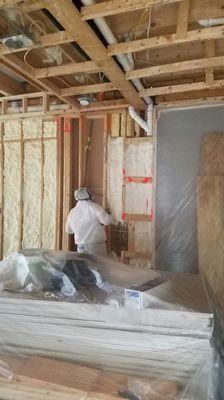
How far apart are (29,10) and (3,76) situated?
230 cm

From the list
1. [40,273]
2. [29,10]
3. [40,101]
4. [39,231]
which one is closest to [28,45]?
[29,10]

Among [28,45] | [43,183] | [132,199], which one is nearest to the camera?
[28,45]

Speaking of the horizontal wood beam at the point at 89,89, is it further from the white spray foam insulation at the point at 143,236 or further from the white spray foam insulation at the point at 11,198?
the white spray foam insulation at the point at 143,236

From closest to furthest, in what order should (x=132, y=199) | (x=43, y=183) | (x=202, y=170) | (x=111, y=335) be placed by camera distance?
(x=111, y=335) → (x=202, y=170) → (x=132, y=199) → (x=43, y=183)

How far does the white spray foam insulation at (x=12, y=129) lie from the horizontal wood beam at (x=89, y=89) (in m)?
1.42

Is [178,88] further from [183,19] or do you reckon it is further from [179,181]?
[183,19]

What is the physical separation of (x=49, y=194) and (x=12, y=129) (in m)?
1.24

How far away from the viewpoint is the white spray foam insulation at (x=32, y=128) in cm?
518

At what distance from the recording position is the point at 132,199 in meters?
4.66

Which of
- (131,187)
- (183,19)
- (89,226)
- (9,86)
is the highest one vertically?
(9,86)

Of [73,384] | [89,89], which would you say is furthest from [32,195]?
[73,384]

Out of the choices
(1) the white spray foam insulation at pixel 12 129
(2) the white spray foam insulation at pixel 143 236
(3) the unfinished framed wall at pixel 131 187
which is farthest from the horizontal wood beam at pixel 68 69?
(2) the white spray foam insulation at pixel 143 236

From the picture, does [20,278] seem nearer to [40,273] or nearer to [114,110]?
[40,273]

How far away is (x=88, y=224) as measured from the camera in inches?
173
